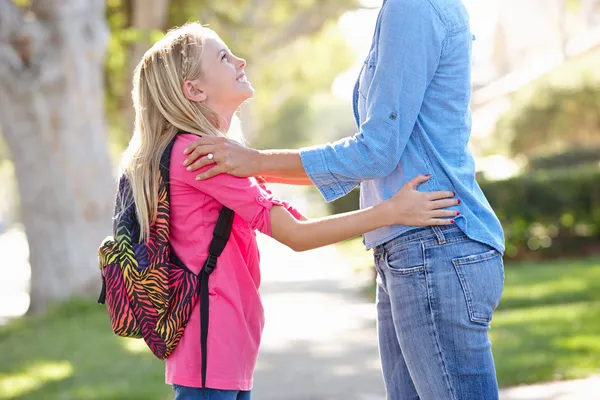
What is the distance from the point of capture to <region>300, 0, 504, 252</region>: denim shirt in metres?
2.60

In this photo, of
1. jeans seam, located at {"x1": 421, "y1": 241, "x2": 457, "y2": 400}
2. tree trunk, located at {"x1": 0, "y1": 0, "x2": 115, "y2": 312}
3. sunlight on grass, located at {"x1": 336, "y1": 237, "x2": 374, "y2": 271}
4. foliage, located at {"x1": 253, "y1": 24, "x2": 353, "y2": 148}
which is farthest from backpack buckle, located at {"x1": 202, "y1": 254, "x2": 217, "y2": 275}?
foliage, located at {"x1": 253, "y1": 24, "x2": 353, "y2": 148}

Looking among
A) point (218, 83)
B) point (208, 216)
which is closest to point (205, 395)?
point (208, 216)

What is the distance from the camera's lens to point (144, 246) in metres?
2.80

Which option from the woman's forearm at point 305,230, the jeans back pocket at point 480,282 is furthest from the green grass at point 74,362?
the jeans back pocket at point 480,282

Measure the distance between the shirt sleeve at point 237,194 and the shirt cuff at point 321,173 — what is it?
0.67ft

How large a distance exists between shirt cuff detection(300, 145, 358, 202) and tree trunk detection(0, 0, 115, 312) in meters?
9.72

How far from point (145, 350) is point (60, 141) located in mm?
4341

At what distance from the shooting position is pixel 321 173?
2.70 m

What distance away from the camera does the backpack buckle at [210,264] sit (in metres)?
2.80

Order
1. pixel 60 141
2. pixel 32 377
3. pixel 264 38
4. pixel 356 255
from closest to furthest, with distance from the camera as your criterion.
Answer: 1. pixel 32 377
2. pixel 60 141
3. pixel 356 255
4. pixel 264 38

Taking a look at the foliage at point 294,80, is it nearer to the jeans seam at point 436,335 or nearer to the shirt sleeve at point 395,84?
the shirt sleeve at point 395,84

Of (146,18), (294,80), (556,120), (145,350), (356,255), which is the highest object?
(294,80)

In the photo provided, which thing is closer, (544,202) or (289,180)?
(289,180)

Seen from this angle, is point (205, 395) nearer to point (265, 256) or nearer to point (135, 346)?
point (135, 346)
